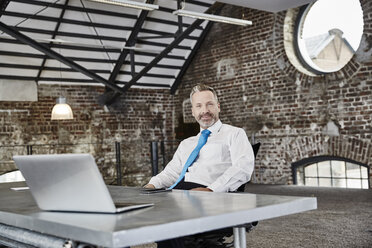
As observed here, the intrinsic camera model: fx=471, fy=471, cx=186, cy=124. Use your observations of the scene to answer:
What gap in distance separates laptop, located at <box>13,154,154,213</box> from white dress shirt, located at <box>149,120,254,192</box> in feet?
Result: 3.44

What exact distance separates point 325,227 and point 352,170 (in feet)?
11.8

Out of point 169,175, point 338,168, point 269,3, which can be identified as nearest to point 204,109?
point 169,175

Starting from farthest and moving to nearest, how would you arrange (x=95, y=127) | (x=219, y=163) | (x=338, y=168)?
(x=95, y=127) → (x=338, y=168) → (x=219, y=163)

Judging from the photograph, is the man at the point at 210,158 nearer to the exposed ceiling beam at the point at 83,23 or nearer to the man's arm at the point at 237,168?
the man's arm at the point at 237,168

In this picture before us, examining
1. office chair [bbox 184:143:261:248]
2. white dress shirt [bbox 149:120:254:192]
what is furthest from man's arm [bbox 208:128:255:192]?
office chair [bbox 184:143:261:248]

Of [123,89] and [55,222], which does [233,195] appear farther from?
[123,89]

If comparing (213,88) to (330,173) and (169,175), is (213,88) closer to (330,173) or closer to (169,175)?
(169,175)

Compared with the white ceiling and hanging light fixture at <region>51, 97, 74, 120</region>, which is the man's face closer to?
the white ceiling

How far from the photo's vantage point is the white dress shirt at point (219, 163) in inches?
102

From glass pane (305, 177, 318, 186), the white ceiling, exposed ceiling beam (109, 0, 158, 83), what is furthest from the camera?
exposed ceiling beam (109, 0, 158, 83)

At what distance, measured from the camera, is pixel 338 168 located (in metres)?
8.09

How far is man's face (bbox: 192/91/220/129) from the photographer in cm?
291

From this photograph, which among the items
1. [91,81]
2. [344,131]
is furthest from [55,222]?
[91,81]

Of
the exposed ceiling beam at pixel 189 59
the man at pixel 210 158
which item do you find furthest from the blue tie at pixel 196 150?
the exposed ceiling beam at pixel 189 59
